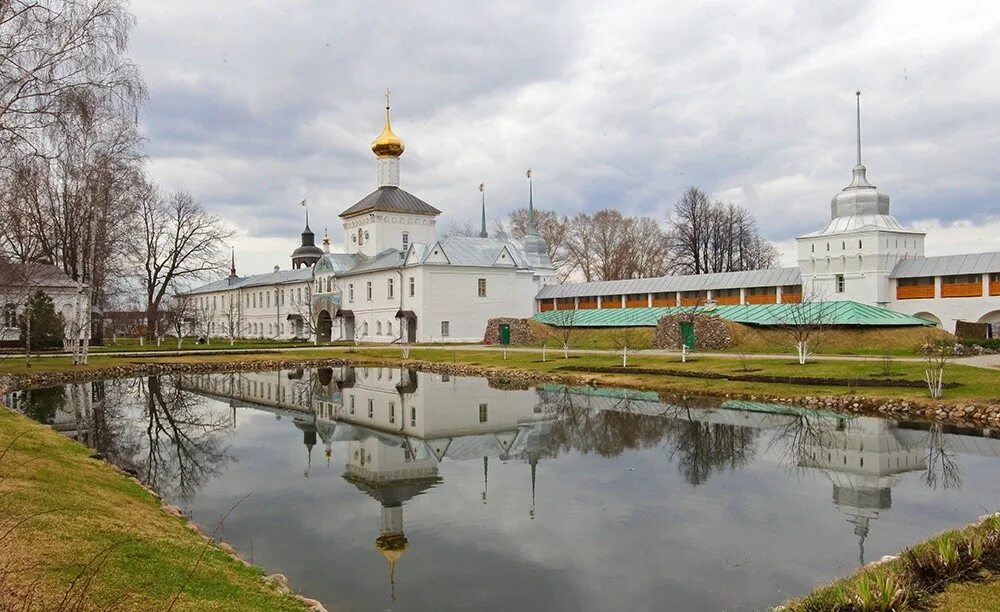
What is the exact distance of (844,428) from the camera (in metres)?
15.1

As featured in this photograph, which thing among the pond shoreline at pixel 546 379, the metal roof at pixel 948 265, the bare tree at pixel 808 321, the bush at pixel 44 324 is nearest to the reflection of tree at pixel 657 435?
the pond shoreline at pixel 546 379

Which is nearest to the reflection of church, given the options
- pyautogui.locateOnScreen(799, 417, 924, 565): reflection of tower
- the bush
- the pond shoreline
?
the pond shoreline

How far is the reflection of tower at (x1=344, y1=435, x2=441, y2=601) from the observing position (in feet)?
27.8

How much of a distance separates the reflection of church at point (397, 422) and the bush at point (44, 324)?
14.3 meters

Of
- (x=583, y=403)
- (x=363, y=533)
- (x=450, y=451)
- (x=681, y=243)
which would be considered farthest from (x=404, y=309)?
(x=363, y=533)

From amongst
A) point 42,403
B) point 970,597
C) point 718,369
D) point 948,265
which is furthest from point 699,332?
point 970,597

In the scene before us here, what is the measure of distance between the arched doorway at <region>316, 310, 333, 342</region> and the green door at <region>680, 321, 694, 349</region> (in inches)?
1200

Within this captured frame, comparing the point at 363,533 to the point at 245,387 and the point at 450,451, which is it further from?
the point at 245,387

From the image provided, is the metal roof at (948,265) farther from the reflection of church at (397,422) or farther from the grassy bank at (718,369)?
the reflection of church at (397,422)

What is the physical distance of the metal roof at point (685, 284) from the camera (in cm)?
3994

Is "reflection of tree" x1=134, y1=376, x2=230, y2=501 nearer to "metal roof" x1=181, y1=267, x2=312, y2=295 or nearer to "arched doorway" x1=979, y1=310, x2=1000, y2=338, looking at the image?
"arched doorway" x1=979, y1=310, x2=1000, y2=338

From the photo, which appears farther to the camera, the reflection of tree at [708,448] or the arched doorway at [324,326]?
the arched doorway at [324,326]

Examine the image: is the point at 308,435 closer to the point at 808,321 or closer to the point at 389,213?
the point at 808,321

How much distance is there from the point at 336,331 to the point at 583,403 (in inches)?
1548
